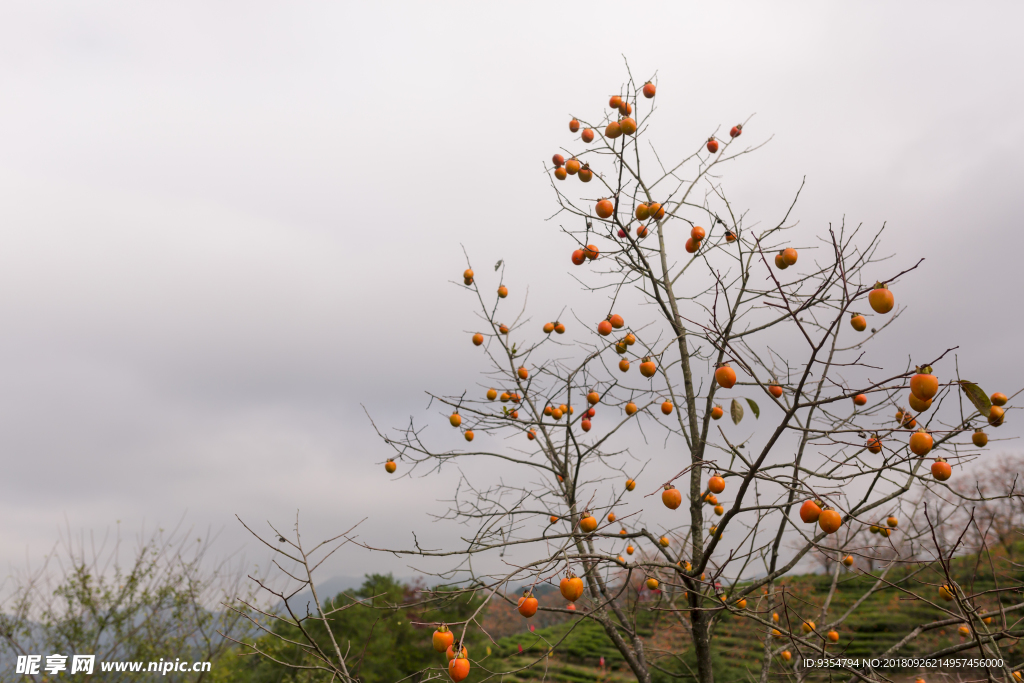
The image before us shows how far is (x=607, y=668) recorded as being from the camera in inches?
568

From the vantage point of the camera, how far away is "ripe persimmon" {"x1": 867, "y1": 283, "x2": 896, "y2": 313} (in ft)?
6.02

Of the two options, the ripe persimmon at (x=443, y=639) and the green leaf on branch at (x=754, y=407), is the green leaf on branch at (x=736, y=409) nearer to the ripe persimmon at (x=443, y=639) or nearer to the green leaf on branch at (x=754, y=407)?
the green leaf on branch at (x=754, y=407)

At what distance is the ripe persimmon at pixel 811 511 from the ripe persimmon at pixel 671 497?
49 centimetres

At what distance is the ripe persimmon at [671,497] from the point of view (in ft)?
7.25

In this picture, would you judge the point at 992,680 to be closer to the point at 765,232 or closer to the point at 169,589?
the point at 765,232

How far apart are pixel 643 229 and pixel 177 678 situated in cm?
719

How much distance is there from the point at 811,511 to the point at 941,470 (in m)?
0.77

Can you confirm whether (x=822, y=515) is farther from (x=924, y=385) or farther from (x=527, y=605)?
(x=527, y=605)

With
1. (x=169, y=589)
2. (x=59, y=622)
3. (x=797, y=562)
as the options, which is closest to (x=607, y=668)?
(x=169, y=589)

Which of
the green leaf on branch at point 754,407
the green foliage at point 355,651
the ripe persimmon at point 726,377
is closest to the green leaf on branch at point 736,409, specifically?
the green leaf on branch at point 754,407

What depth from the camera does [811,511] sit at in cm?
180

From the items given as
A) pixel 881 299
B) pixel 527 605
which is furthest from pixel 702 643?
pixel 881 299

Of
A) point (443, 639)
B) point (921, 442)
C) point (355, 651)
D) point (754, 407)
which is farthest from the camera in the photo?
point (355, 651)

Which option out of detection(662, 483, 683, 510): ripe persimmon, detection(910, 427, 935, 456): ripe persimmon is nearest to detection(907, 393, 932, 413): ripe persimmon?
detection(910, 427, 935, 456): ripe persimmon
